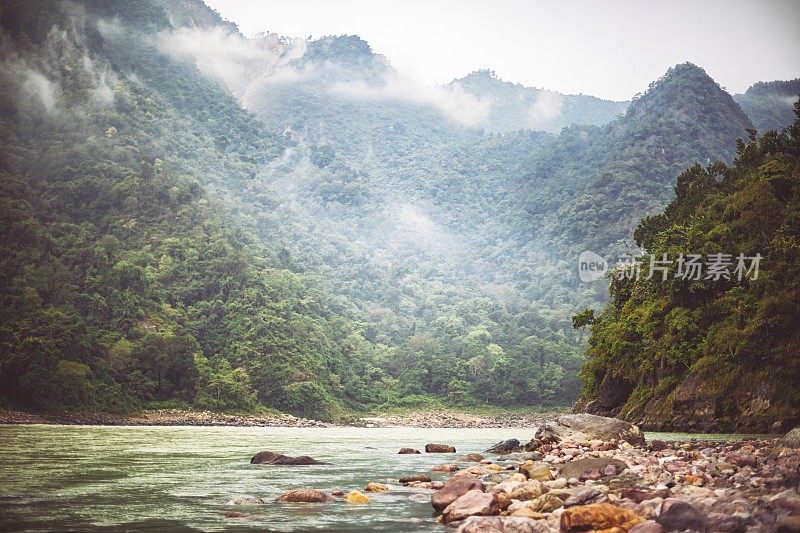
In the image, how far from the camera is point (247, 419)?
9550 cm

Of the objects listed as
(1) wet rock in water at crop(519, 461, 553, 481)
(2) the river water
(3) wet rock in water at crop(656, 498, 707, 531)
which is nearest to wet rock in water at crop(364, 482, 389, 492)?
(2) the river water

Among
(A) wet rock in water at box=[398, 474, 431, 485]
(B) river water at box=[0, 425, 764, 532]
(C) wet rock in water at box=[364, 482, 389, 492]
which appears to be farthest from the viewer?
(A) wet rock in water at box=[398, 474, 431, 485]

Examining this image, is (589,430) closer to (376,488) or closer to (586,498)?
(376,488)

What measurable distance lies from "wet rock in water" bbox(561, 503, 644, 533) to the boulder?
19.0 m

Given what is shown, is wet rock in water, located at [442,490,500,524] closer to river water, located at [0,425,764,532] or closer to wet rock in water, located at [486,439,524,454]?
river water, located at [0,425,764,532]

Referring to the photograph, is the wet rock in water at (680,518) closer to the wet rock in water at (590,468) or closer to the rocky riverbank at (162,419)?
the wet rock in water at (590,468)

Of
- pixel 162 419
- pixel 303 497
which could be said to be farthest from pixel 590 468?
pixel 162 419

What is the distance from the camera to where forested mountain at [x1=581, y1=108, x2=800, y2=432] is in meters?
36.2

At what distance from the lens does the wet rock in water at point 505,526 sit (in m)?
10.3

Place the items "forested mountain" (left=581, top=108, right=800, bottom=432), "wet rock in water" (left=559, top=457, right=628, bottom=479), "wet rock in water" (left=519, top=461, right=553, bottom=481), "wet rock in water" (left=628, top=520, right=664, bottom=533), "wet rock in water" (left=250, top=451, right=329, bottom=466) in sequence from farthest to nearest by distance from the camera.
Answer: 1. "forested mountain" (left=581, top=108, right=800, bottom=432)
2. "wet rock in water" (left=250, top=451, right=329, bottom=466)
3. "wet rock in water" (left=559, top=457, right=628, bottom=479)
4. "wet rock in water" (left=519, top=461, right=553, bottom=481)
5. "wet rock in water" (left=628, top=520, right=664, bottom=533)

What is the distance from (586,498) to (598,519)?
2.31 metres

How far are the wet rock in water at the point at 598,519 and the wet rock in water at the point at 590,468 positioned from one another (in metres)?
8.14

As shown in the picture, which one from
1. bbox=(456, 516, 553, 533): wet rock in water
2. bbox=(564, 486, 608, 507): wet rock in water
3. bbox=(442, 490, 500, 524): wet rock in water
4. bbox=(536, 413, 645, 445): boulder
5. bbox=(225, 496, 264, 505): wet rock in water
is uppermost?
bbox=(456, 516, 553, 533): wet rock in water

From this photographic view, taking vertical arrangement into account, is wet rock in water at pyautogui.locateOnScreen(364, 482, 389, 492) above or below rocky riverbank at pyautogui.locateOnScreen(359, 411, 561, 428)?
above
